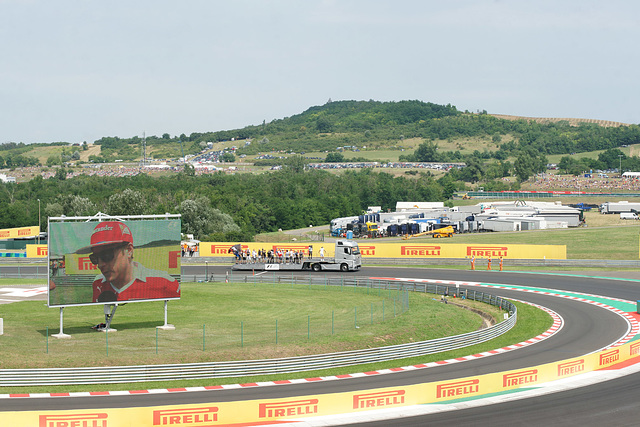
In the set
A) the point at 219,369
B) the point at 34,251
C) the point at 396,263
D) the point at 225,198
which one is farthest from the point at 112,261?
the point at 225,198

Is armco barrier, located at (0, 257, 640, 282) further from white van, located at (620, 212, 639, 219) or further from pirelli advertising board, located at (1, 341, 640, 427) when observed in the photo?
white van, located at (620, 212, 639, 219)

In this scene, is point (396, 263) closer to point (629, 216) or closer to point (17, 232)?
point (17, 232)

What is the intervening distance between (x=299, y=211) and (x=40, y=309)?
94566 millimetres

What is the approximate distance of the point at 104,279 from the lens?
3284 cm

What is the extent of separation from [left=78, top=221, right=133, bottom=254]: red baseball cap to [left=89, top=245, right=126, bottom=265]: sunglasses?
0.31 meters

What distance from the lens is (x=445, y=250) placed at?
2773 inches

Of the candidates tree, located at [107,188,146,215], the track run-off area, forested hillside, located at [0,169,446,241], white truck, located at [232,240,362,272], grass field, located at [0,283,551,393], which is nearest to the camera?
the track run-off area

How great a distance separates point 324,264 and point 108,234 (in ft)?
110

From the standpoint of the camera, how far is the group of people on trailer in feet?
211

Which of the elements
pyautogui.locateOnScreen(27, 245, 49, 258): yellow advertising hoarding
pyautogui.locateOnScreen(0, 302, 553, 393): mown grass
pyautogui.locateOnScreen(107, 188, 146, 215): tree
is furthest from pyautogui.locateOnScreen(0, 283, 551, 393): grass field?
pyautogui.locateOnScreen(107, 188, 146, 215): tree

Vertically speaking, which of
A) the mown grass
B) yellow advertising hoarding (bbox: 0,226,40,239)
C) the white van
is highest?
the white van

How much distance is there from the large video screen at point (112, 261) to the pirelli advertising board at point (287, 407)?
10410 millimetres

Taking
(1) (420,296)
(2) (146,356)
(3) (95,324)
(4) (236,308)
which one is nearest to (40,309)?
(3) (95,324)

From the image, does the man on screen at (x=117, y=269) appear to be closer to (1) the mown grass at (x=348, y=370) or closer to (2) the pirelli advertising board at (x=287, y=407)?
(1) the mown grass at (x=348, y=370)
